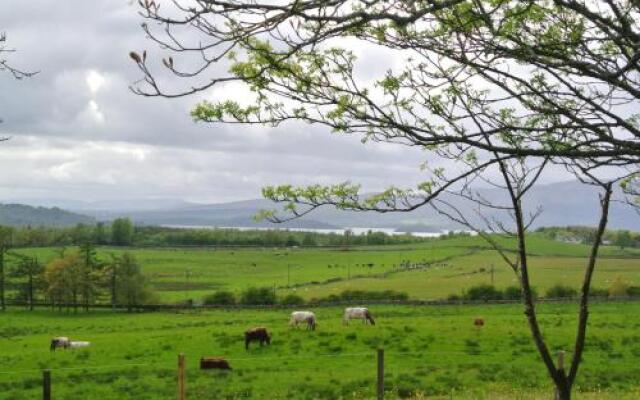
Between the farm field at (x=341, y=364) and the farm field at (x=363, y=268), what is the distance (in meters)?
34.5

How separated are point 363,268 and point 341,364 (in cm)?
8819

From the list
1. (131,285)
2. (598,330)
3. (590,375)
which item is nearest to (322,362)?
(590,375)

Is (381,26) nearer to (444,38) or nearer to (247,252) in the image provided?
(444,38)

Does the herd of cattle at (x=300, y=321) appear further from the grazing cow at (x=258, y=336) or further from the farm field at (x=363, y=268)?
the farm field at (x=363, y=268)

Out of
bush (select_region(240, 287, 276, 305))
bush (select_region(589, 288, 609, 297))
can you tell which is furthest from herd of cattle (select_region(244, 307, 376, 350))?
bush (select_region(589, 288, 609, 297))

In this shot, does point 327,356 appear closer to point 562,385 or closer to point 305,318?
point 305,318

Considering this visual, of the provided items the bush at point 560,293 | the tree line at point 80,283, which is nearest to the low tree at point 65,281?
the tree line at point 80,283

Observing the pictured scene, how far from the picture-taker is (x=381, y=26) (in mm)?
6047

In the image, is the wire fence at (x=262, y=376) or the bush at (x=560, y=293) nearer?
the wire fence at (x=262, y=376)

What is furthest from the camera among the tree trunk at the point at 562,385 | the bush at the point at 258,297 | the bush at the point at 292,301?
the bush at the point at 258,297

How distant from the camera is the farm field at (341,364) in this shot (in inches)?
726

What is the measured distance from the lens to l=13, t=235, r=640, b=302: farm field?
263 ft

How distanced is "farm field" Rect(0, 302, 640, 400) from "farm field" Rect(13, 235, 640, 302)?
34499 millimetres

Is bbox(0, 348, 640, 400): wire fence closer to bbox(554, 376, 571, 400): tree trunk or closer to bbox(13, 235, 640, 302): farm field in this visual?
bbox(554, 376, 571, 400): tree trunk
